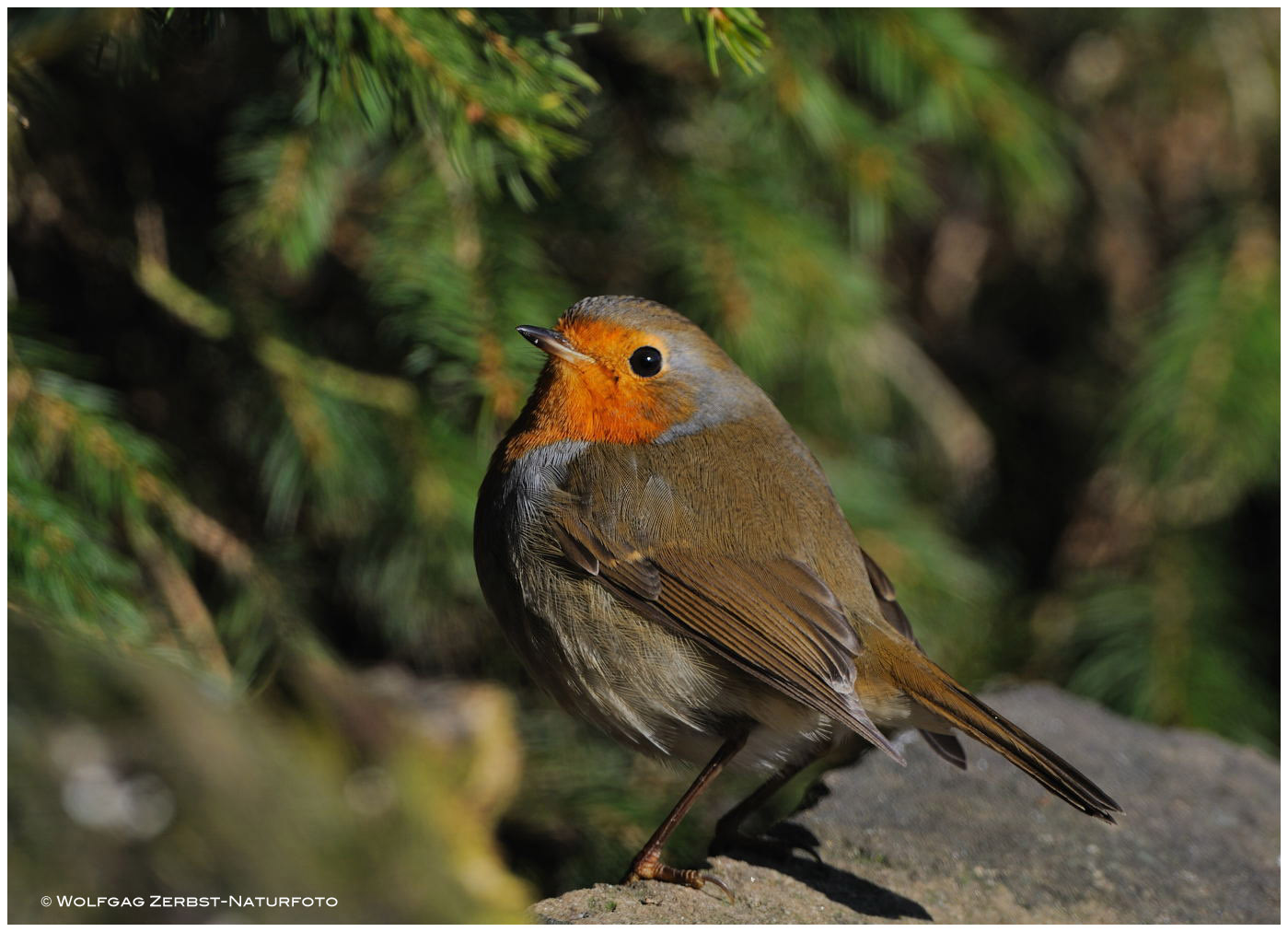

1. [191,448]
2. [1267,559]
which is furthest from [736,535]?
[1267,559]

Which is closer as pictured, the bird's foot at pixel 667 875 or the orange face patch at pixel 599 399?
the bird's foot at pixel 667 875

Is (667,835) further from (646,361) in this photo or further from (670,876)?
(646,361)

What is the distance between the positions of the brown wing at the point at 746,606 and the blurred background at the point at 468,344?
20.0 inches

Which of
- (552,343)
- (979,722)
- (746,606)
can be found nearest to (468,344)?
(552,343)

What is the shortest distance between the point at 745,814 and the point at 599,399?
91 cm

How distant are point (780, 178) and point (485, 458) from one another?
4.10ft

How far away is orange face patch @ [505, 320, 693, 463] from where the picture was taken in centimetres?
274

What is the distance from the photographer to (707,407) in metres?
2.84

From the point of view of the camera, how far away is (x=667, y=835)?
252 centimetres

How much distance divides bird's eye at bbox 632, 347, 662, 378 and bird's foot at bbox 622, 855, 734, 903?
37.7 inches

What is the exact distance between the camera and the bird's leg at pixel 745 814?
263 centimetres

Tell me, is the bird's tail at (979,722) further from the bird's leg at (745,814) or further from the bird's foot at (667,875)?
the bird's foot at (667,875)

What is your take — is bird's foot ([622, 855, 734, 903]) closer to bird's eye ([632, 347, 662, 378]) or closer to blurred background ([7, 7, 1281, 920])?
blurred background ([7, 7, 1281, 920])

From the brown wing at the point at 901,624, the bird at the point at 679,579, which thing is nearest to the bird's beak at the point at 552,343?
the bird at the point at 679,579
